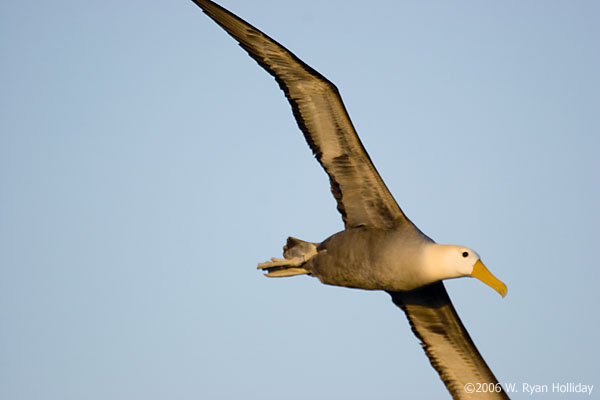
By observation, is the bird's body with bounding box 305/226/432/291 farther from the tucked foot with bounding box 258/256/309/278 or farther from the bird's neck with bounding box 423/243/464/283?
the tucked foot with bounding box 258/256/309/278

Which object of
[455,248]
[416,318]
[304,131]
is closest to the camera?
[455,248]

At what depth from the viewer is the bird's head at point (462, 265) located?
9.35 m

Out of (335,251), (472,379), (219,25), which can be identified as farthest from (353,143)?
(472,379)

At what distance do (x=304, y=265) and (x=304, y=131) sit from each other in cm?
163

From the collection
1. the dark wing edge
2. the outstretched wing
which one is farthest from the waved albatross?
the dark wing edge

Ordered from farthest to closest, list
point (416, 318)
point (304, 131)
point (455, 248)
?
point (416, 318) < point (304, 131) < point (455, 248)

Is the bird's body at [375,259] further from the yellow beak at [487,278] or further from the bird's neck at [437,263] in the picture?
the yellow beak at [487,278]

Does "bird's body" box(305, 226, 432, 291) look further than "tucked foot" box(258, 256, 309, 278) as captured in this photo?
No

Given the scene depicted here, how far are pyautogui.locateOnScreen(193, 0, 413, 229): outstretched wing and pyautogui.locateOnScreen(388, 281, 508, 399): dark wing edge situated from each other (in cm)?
139

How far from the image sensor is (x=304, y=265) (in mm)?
10555

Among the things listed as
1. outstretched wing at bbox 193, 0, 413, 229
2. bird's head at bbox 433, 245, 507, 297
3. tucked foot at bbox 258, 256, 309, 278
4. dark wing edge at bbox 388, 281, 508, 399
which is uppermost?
outstretched wing at bbox 193, 0, 413, 229

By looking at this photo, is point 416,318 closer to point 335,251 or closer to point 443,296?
point 443,296

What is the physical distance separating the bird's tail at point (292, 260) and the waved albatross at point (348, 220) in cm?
1

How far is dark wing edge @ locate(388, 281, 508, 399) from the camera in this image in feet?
35.6
